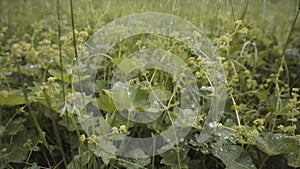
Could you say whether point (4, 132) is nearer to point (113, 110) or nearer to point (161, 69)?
point (113, 110)

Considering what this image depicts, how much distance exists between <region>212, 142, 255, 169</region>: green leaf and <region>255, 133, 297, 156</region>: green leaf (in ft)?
0.13

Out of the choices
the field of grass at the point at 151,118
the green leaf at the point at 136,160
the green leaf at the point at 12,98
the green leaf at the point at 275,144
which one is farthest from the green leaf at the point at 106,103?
the green leaf at the point at 275,144

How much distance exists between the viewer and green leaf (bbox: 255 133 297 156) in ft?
2.37

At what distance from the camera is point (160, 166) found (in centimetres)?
83

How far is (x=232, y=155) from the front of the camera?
0.74m

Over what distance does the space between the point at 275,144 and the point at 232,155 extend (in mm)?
107

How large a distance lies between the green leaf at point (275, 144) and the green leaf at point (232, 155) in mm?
41

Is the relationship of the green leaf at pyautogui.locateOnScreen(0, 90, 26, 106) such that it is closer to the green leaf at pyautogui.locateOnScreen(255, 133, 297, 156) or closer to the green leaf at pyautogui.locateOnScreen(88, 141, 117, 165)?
the green leaf at pyautogui.locateOnScreen(88, 141, 117, 165)

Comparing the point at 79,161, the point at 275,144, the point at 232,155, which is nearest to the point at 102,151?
the point at 79,161

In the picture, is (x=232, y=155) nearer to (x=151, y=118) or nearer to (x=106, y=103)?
(x=151, y=118)

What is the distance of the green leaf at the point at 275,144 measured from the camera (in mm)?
723

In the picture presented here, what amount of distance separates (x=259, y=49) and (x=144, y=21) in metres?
0.59

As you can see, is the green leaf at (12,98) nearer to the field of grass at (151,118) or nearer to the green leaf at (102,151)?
the field of grass at (151,118)

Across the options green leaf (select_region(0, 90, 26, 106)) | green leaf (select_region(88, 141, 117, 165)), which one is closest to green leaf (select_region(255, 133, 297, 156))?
green leaf (select_region(88, 141, 117, 165))
